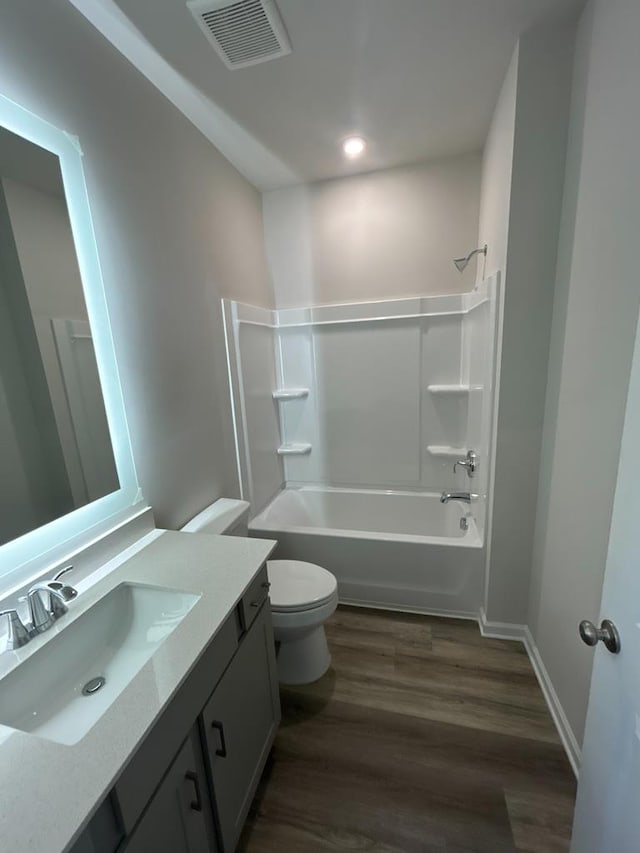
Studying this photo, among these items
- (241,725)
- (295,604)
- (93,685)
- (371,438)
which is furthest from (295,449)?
(93,685)

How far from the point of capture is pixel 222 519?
1716mm

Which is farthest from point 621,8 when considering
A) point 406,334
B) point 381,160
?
point 406,334

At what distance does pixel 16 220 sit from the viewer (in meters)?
1.01

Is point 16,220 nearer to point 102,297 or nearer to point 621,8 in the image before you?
point 102,297

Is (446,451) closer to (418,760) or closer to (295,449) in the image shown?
(295,449)

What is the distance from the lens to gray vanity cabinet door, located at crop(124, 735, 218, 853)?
69 centimetres

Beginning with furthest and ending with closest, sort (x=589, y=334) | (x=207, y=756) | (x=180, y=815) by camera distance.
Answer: (x=589, y=334)
(x=207, y=756)
(x=180, y=815)

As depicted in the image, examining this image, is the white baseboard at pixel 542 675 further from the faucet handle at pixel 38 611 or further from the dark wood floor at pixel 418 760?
the faucet handle at pixel 38 611

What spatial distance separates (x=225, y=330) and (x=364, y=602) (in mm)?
1802

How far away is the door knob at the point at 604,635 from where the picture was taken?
0.67m

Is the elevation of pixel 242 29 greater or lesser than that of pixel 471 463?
greater

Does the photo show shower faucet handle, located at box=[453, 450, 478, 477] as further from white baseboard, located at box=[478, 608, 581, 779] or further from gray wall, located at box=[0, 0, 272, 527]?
gray wall, located at box=[0, 0, 272, 527]

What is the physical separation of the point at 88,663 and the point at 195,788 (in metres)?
0.42

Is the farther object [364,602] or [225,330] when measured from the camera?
[364,602]
